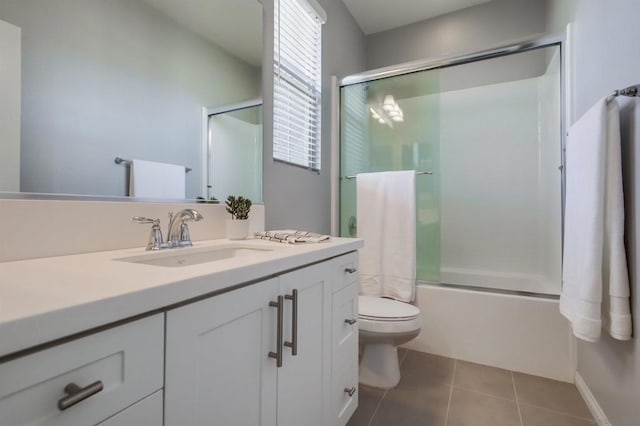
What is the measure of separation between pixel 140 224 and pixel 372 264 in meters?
1.44

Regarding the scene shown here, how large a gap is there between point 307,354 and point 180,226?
0.60m

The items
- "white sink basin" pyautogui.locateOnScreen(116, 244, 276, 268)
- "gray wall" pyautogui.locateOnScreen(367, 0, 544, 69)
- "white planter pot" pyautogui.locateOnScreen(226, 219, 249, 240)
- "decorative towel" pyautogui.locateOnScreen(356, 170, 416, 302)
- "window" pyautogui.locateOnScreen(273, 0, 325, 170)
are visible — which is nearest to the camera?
"white sink basin" pyautogui.locateOnScreen(116, 244, 276, 268)

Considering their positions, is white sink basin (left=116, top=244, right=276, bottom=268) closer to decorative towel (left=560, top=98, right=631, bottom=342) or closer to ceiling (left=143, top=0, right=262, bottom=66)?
ceiling (left=143, top=0, right=262, bottom=66)

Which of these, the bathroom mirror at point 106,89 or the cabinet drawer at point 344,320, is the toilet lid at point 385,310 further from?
the bathroom mirror at point 106,89

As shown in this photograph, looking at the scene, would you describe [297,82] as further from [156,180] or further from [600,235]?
[600,235]

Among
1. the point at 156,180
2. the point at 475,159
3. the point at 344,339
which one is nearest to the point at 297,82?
the point at 156,180

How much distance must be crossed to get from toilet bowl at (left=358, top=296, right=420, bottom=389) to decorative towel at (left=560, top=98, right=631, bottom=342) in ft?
2.24

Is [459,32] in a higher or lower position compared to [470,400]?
higher

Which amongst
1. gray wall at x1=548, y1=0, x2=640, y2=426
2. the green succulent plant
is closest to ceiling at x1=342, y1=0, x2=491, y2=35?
gray wall at x1=548, y1=0, x2=640, y2=426

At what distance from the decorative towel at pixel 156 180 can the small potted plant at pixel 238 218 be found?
201mm

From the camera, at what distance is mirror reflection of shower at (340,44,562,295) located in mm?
2168

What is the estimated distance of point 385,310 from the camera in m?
1.62

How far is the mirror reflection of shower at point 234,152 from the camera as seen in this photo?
1298 millimetres

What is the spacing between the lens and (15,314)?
0.35 metres
